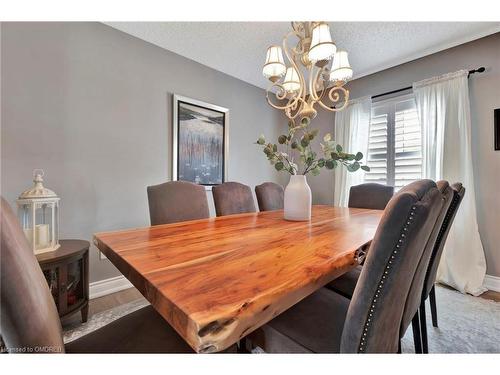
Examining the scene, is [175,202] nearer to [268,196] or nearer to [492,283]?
[268,196]

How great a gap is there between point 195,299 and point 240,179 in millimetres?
2905

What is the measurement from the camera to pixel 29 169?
5.87 ft

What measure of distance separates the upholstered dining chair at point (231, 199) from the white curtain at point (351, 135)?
1.65 m

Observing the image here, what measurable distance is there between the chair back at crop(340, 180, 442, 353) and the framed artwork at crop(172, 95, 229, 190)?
232cm

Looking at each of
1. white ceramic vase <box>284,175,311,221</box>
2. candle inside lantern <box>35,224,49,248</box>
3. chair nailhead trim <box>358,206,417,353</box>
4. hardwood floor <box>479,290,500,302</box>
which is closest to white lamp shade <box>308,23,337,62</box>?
white ceramic vase <box>284,175,311,221</box>

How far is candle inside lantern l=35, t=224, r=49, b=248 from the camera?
151cm

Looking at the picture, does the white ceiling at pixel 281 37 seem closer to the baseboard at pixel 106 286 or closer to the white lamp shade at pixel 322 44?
the white lamp shade at pixel 322 44

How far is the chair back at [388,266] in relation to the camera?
1.79 ft

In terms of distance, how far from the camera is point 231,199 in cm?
204

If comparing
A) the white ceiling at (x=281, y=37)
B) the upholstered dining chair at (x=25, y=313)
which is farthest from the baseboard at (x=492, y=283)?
the upholstered dining chair at (x=25, y=313)

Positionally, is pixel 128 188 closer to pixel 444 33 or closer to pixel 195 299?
pixel 195 299

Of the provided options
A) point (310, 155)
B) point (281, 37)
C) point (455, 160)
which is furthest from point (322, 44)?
point (455, 160)

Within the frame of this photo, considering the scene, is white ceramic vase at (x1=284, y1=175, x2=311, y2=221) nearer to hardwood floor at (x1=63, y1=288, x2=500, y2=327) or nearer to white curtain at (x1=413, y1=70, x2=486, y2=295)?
hardwood floor at (x1=63, y1=288, x2=500, y2=327)
